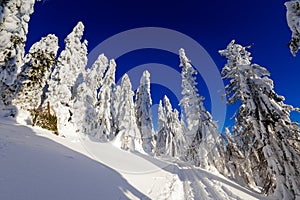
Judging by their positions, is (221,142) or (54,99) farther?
(54,99)

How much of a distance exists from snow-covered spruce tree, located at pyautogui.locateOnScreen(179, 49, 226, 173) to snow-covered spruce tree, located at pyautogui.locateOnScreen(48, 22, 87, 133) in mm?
14462

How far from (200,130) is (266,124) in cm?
976

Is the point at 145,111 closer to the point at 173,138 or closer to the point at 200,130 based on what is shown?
the point at 173,138

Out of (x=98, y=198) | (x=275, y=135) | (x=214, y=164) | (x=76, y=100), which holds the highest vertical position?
(x=275, y=135)

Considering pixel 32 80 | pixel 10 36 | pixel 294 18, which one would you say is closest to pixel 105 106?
pixel 32 80

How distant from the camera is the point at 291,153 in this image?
882 centimetres

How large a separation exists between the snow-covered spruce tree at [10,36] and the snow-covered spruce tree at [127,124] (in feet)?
58.5

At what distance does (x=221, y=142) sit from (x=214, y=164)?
2.30 metres

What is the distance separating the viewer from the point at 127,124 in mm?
30719

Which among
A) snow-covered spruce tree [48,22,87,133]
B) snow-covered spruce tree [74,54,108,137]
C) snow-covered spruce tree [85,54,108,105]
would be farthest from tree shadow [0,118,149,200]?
snow-covered spruce tree [85,54,108,105]

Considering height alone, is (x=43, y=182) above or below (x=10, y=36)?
below

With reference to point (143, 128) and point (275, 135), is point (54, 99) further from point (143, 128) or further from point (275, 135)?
point (143, 128)

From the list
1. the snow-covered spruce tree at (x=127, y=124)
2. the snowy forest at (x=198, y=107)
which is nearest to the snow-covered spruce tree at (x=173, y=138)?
the snow-covered spruce tree at (x=127, y=124)

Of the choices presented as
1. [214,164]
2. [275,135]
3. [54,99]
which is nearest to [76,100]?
[54,99]
